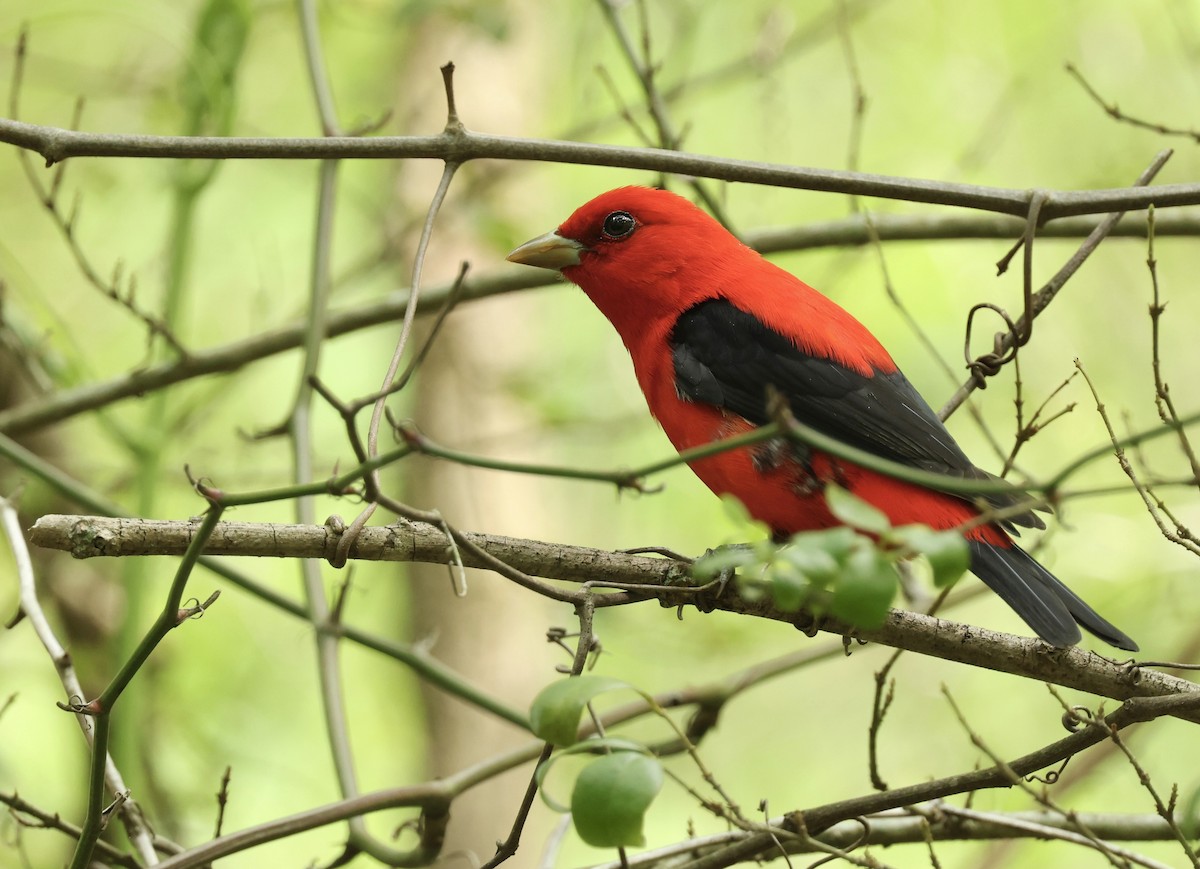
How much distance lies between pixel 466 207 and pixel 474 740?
4309 millimetres

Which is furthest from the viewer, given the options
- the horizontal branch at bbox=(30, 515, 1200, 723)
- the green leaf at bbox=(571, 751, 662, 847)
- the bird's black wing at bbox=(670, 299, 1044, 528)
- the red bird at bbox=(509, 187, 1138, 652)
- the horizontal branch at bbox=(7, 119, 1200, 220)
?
the bird's black wing at bbox=(670, 299, 1044, 528)

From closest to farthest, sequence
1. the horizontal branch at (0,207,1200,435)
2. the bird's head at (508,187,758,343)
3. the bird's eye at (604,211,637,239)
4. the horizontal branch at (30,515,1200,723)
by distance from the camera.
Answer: the horizontal branch at (30,515,1200,723), the horizontal branch at (0,207,1200,435), the bird's head at (508,187,758,343), the bird's eye at (604,211,637,239)

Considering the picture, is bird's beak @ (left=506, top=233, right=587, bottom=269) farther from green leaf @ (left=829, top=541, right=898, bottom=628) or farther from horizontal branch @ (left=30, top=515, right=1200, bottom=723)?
green leaf @ (left=829, top=541, right=898, bottom=628)

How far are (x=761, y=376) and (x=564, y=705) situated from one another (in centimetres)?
222

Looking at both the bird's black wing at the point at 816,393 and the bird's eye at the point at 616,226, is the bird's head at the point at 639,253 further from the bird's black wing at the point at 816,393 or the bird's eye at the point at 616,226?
the bird's black wing at the point at 816,393

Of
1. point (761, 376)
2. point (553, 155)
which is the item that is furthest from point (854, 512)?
point (761, 376)

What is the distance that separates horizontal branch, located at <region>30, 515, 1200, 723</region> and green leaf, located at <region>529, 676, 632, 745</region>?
1.87 ft

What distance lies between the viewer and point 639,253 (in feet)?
14.7

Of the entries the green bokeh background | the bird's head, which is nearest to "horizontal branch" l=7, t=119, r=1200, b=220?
the bird's head

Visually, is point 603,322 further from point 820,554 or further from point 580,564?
point 820,554

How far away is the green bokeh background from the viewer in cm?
721

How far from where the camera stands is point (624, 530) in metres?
9.69

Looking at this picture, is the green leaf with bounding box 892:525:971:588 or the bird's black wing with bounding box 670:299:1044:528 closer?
the green leaf with bounding box 892:525:971:588

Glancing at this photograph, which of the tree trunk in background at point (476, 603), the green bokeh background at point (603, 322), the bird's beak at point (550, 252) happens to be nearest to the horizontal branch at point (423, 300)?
the bird's beak at point (550, 252)
